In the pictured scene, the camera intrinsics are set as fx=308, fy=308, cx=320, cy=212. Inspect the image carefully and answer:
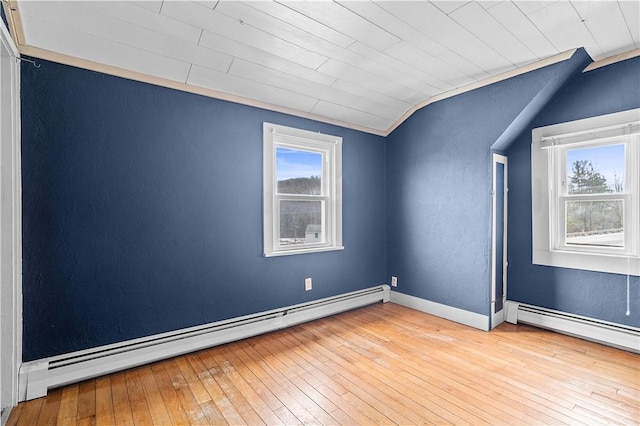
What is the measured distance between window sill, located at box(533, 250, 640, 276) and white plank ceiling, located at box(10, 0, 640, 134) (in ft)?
5.42

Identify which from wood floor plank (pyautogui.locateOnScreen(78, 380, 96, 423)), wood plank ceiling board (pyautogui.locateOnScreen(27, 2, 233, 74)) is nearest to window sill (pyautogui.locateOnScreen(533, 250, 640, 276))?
wood plank ceiling board (pyautogui.locateOnScreen(27, 2, 233, 74))

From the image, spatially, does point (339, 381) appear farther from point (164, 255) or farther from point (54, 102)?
point (54, 102)

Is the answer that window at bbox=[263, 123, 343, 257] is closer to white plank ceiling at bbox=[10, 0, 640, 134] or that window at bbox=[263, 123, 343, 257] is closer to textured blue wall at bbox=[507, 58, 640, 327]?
white plank ceiling at bbox=[10, 0, 640, 134]

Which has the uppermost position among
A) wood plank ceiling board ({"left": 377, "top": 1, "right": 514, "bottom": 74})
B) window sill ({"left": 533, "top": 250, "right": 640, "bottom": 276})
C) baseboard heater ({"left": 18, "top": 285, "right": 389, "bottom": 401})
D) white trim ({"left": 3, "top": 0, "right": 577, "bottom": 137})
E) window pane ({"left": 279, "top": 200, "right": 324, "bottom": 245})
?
wood plank ceiling board ({"left": 377, "top": 1, "right": 514, "bottom": 74})

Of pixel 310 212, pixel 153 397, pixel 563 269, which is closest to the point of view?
pixel 153 397

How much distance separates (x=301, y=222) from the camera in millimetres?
3357

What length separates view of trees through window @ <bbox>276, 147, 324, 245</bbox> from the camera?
3199mm

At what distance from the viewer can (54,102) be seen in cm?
204

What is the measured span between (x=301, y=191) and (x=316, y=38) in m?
1.56

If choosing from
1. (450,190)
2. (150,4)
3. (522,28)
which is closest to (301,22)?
(150,4)

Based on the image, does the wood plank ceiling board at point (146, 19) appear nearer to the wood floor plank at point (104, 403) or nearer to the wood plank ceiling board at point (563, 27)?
the wood plank ceiling board at point (563, 27)

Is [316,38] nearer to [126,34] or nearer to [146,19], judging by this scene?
[146,19]

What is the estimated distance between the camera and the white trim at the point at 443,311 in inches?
119

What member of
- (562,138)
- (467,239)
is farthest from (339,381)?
(562,138)
